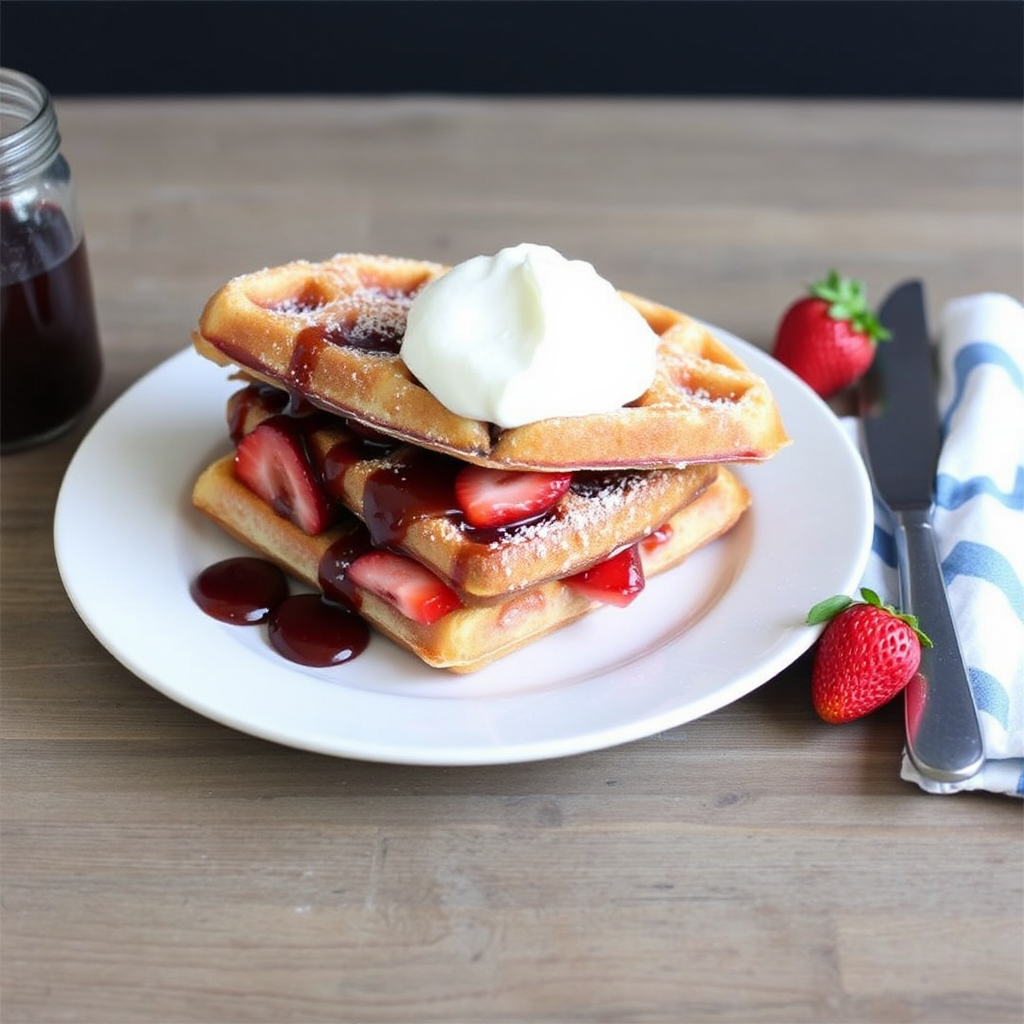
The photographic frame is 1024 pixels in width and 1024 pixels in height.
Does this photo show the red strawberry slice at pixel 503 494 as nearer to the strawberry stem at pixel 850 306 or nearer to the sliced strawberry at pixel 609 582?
the sliced strawberry at pixel 609 582

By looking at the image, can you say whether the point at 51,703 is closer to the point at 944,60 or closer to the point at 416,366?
the point at 416,366

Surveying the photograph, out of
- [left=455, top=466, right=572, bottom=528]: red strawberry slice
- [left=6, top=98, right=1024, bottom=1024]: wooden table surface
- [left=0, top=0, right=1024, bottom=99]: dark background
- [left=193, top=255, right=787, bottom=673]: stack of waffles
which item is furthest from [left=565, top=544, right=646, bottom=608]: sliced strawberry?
[left=0, top=0, right=1024, bottom=99]: dark background

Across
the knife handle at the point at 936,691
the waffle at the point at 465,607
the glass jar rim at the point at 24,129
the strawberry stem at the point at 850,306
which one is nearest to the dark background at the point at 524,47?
the strawberry stem at the point at 850,306

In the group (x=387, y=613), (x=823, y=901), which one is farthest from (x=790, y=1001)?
(x=387, y=613)

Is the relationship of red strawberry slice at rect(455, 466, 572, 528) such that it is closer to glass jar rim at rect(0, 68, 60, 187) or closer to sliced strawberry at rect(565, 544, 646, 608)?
sliced strawberry at rect(565, 544, 646, 608)

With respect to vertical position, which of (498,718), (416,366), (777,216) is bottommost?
(777,216)
